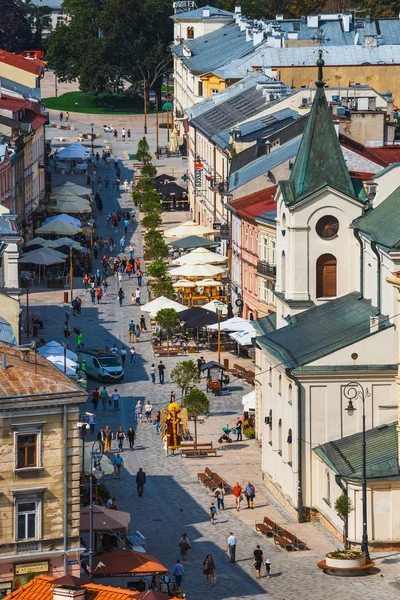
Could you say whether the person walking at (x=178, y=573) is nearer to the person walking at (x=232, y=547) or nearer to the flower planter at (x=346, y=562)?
the person walking at (x=232, y=547)

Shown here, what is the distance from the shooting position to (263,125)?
133 metres

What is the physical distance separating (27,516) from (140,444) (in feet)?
90.4

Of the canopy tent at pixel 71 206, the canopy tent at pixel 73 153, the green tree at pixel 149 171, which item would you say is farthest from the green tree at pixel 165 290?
the canopy tent at pixel 73 153

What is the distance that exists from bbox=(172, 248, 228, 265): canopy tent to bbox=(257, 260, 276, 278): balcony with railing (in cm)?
1630

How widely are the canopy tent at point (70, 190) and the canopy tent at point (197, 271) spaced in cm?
3428

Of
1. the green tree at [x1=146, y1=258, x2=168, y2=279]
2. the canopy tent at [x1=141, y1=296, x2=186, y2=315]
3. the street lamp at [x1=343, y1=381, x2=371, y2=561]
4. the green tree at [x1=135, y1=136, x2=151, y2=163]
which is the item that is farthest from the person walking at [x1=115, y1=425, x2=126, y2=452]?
the green tree at [x1=135, y1=136, x2=151, y2=163]

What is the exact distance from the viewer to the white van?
103 metres

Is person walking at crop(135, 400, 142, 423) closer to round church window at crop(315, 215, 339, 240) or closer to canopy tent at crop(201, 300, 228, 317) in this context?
round church window at crop(315, 215, 339, 240)

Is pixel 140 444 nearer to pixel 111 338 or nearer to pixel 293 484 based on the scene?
pixel 293 484

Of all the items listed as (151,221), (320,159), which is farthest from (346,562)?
(151,221)

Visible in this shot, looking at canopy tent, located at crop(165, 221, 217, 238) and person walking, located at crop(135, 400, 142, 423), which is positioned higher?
canopy tent, located at crop(165, 221, 217, 238)

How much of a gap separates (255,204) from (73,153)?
66.8m

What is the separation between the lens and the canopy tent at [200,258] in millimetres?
124812

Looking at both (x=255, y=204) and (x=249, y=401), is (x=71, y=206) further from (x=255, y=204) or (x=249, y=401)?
(x=249, y=401)
